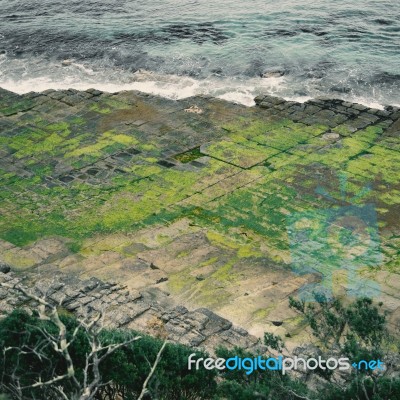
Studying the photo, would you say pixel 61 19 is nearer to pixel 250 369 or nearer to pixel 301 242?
pixel 301 242

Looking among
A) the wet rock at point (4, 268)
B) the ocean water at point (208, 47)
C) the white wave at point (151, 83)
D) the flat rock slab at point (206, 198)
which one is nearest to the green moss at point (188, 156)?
the flat rock slab at point (206, 198)

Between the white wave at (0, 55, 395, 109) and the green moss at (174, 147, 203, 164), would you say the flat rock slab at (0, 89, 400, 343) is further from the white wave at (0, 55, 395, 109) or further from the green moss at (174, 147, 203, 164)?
the white wave at (0, 55, 395, 109)

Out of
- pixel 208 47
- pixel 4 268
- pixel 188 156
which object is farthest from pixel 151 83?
pixel 4 268

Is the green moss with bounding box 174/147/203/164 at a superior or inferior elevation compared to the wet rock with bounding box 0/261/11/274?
inferior

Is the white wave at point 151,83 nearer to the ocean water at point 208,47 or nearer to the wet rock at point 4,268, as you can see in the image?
the ocean water at point 208,47

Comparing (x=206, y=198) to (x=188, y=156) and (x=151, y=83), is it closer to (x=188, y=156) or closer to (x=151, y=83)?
(x=188, y=156)

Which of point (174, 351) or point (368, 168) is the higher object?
point (174, 351)

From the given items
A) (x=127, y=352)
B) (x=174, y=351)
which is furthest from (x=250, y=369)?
(x=127, y=352)

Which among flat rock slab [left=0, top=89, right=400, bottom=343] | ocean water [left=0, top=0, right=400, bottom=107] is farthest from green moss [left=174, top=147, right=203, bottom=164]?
ocean water [left=0, top=0, right=400, bottom=107]
